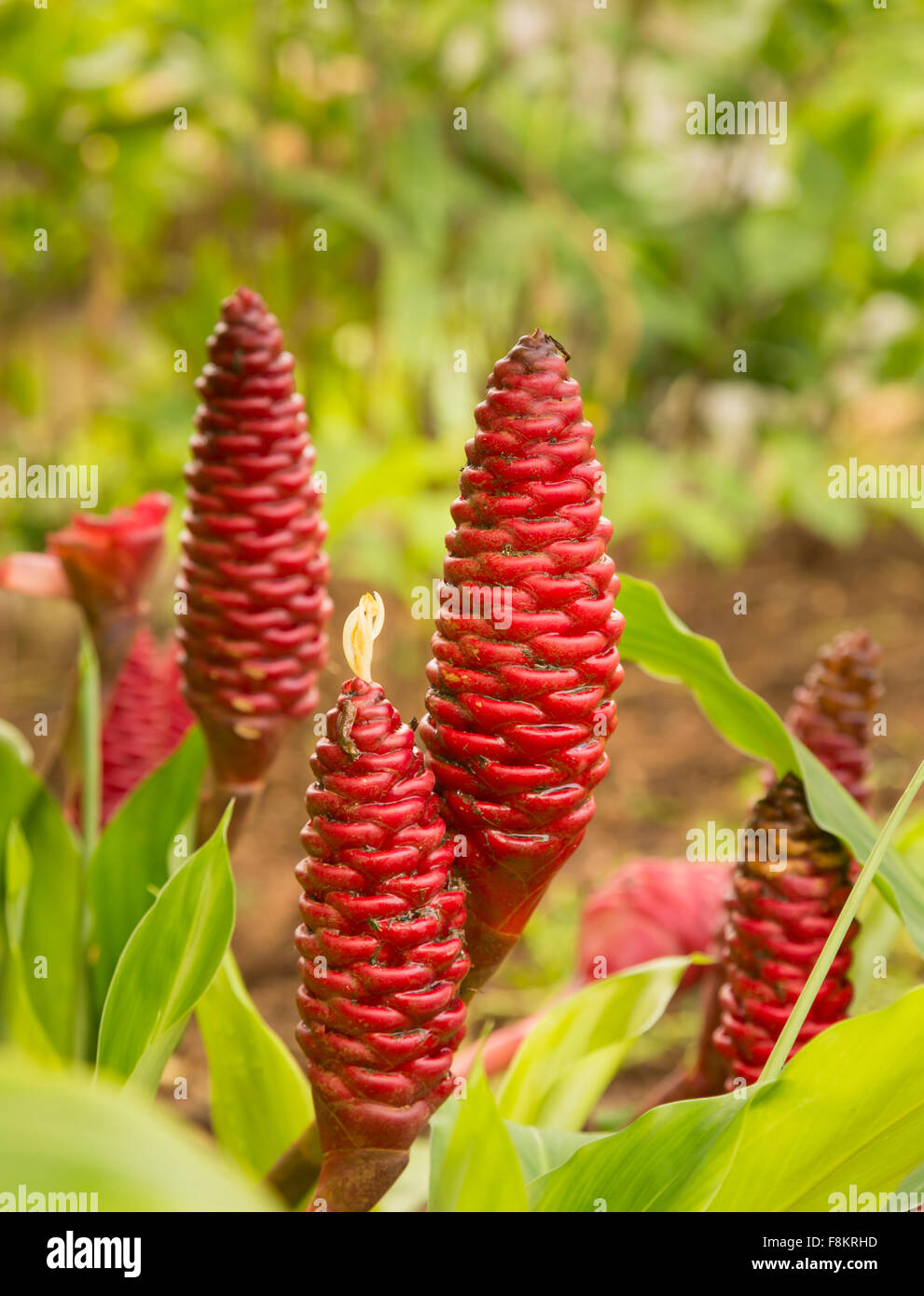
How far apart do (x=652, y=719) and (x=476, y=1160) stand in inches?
67.7

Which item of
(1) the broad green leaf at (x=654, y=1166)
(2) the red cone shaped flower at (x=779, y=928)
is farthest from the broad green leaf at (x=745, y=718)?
(1) the broad green leaf at (x=654, y=1166)

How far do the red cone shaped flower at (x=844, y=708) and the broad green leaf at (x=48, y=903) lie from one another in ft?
1.20

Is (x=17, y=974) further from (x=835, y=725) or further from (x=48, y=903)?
(x=835, y=725)

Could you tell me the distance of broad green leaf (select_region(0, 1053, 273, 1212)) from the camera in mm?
223

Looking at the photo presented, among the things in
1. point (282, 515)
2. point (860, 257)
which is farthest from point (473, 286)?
point (282, 515)

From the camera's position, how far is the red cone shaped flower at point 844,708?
1.74 feet

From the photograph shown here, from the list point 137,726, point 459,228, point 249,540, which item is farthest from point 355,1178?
point 459,228

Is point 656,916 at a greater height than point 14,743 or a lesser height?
lesser

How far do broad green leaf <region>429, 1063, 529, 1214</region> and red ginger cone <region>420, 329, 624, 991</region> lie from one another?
69mm

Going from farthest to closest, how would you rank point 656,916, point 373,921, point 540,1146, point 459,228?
point 459,228
point 656,916
point 540,1146
point 373,921

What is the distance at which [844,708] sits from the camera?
1.76ft

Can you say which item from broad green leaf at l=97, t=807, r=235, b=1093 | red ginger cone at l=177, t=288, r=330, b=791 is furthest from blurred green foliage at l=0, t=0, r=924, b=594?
broad green leaf at l=97, t=807, r=235, b=1093

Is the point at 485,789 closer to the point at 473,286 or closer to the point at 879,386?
the point at 473,286
